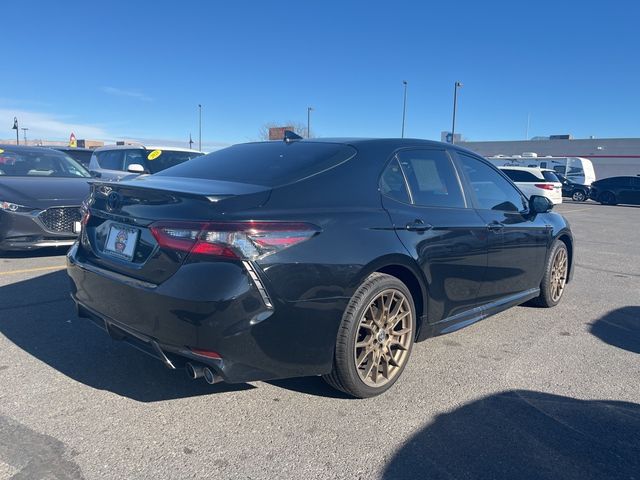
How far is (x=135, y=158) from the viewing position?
421 inches

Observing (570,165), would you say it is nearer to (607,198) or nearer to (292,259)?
(607,198)

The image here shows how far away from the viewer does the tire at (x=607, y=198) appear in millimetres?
27281

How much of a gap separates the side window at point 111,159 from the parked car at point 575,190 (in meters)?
25.7

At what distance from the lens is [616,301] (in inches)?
230

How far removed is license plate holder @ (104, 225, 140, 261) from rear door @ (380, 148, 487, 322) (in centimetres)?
153

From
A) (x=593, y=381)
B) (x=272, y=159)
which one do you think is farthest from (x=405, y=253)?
(x=593, y=381)

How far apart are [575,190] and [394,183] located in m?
30.0

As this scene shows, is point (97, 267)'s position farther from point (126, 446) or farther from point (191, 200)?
point (126, 446)

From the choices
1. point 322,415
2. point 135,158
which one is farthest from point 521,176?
point 322,415

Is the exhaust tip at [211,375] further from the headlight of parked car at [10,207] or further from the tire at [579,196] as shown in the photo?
the tire at [579,196]

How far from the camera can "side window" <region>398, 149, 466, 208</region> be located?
3.70 m

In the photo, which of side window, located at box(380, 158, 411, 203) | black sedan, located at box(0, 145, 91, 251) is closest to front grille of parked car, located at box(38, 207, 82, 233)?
black sedan, located at box(0, 145, 91, 251)

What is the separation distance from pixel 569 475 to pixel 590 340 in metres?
2.28

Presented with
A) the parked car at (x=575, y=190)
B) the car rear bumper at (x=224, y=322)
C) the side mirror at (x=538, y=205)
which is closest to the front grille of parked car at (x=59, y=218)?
the car rear bumper at (x=224, y=322)
